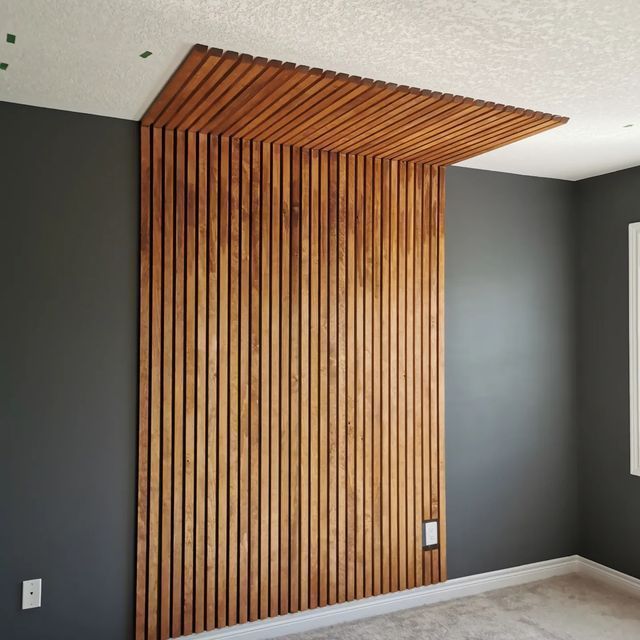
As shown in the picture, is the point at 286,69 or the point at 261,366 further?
the point at 261,366

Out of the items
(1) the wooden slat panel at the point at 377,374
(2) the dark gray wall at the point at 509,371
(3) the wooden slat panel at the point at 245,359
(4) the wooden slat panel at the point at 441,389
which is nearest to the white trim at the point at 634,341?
(2) the dark gray wall at the point at 509,371

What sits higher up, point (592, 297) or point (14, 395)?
point (592, 297)

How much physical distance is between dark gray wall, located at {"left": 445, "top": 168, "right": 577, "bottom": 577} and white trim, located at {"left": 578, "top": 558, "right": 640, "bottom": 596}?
0.42 feet

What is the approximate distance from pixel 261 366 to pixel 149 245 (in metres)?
0.80

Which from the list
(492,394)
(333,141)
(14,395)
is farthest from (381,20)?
(492,394)

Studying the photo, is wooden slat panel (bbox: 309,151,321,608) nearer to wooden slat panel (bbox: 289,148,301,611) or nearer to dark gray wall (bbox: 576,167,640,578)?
wooden slat panel (bbox: 289,148,301,611)

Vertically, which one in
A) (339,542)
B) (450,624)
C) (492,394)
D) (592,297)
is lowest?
(450,624)

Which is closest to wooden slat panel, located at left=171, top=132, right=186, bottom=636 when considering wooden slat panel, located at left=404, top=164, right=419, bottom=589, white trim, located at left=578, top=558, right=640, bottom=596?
wooden slat panel, located at left=404, top=164, right=419, bottom=589

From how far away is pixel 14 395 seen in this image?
273 centimetres

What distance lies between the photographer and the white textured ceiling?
6.24 ft

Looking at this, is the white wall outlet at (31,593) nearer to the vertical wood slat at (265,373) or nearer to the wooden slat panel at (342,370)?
the vertical wood slat at (265,373)

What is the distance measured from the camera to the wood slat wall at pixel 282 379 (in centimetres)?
299

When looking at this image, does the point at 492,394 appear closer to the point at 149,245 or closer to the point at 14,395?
the point at 149,245

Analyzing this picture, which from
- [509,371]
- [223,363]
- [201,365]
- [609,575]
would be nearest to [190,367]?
[201,365]
